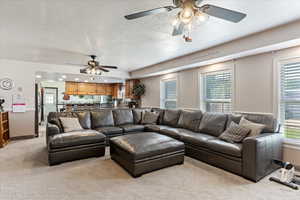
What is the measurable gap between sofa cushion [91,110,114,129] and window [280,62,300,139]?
4052 millimetres

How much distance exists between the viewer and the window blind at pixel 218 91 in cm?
409

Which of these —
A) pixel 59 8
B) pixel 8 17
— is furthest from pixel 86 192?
pixel 8 17

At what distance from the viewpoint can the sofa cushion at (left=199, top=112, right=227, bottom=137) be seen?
3.44 meters

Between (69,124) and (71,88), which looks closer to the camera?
(69,124)

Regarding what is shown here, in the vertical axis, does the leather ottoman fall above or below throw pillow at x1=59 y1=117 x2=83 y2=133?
below

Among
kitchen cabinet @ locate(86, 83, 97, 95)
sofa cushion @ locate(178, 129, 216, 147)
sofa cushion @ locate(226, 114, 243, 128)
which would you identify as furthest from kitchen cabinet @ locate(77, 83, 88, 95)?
sofa cushion @ locate(226, 114, 243, 128)

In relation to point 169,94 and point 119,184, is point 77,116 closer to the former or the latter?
point 119,184

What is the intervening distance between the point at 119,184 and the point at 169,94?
425cm

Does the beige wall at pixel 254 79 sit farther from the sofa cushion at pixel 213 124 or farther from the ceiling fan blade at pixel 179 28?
the ceiling fan blade at pixel 179 28

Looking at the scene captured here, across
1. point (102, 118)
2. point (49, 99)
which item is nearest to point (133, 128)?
point (102, 118)

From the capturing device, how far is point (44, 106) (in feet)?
29.5

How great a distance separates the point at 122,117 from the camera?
4.91m

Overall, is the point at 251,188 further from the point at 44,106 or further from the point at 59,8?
the point at 44,106

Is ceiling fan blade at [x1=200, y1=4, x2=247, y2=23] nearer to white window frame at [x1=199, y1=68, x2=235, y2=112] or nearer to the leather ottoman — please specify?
the leather ottoman
